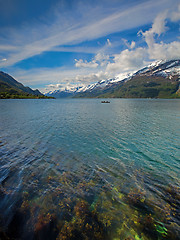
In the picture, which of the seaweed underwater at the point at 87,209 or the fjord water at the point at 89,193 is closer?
the seaweed underwater at the point at 87,209

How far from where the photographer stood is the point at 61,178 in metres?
13.8

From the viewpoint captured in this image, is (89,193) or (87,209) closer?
(87,209)

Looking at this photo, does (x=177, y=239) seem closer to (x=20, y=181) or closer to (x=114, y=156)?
(x=114, y=156)

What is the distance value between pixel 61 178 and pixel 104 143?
42.7 feet

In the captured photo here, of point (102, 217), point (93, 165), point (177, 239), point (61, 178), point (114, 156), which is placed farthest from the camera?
point (114, 156)

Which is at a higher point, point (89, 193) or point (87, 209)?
point (87, 209)

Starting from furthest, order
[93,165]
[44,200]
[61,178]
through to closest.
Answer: [93,165], [61,178], [44,200]

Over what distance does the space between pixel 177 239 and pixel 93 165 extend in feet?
33.8

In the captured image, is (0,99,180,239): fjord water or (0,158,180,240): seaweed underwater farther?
(0,99,180,239): fjord water

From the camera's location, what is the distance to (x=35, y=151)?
20734 mm

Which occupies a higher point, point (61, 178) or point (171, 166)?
point (61, 178)

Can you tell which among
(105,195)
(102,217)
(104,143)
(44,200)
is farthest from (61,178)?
(104,143)

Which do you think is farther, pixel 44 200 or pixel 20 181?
pixel 20 181

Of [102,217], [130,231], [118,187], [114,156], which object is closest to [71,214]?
[102,217]
